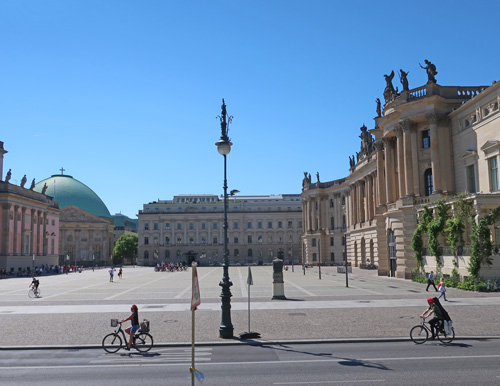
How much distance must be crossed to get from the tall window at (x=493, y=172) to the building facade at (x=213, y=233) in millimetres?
114863

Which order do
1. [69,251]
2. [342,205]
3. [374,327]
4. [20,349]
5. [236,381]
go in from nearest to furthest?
[236,381] < [20,349] < [374,327] < [342,205] < [69,251]

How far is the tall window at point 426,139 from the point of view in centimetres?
4897

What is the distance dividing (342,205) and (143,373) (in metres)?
99.6

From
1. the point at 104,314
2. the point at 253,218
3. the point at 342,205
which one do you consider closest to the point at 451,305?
the point at 104,314

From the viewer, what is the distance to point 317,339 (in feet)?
61.9

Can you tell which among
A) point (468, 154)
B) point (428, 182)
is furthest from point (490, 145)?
point (428, 182)

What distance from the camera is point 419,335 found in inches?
719

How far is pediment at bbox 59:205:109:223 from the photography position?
155 metres

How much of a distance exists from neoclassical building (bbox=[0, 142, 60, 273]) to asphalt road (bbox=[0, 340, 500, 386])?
75.2 m

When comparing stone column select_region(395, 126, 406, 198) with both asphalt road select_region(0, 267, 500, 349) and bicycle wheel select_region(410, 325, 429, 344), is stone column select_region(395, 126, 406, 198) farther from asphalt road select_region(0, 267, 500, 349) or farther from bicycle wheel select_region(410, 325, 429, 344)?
bicycle wheel select_region(410, 325, 429, 344)

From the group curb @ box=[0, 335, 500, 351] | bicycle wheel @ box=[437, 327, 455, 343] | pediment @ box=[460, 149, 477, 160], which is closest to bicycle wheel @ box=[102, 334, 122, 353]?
curb @ box=[0, 335, 500, 351]

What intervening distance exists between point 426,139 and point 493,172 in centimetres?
944

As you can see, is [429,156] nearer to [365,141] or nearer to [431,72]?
[431,72]

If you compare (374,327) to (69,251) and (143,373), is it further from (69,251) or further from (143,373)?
(69,251)
